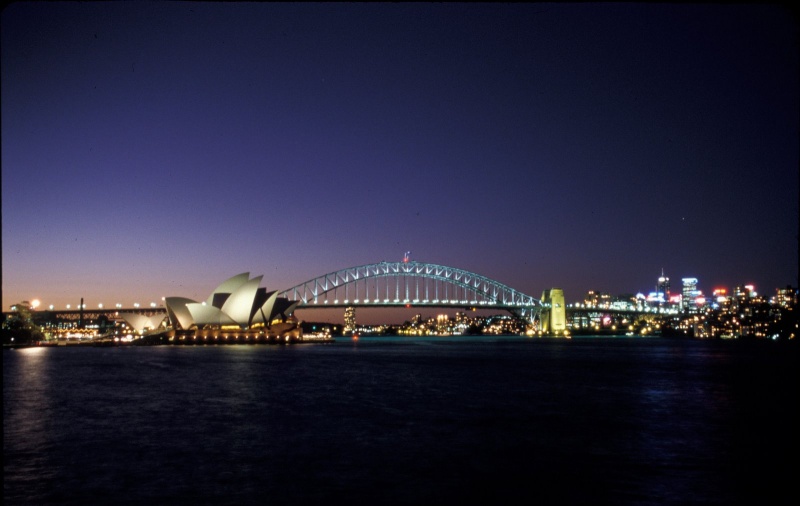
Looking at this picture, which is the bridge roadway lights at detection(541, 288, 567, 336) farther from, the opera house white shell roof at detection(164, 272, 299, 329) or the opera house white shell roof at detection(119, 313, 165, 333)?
the opera house white shell roof at detection(119, 313, 165, 333)

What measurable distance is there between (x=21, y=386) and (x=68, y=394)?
15.2 ft

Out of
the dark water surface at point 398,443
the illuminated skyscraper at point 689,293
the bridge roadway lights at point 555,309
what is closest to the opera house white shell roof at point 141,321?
the bridge roadway lights at point 555,309

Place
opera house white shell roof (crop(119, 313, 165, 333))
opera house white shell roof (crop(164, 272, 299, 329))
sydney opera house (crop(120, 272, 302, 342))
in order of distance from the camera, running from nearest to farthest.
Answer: opera house white shell roof (crop(164, 272, 299, 329))
sydney opera house (crop(120, 272, 302, 342))
opera house white shell roof (crop(119, 313, 165, 333))

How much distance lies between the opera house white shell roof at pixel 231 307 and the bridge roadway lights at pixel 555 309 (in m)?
44.6

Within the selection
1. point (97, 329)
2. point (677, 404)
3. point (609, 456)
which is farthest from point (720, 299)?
point (609, 456)

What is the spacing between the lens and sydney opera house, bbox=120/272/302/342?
74875mm

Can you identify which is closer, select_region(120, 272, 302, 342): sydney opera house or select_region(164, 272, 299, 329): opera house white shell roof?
select_region(164, 272, 299, 329): opera house white shell roof

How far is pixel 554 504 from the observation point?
9250 mm

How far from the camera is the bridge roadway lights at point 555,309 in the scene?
349ft

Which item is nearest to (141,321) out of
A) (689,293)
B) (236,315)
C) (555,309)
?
(236,315)

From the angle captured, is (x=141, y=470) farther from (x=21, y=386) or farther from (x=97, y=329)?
(x=97, y=329)

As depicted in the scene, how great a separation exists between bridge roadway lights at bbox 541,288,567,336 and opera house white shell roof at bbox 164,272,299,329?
44552 mm

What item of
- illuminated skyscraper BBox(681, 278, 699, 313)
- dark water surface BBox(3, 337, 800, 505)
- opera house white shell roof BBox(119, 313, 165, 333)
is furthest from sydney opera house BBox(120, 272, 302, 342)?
illuminated skyscraper BBox(681, 278, 699, 313)

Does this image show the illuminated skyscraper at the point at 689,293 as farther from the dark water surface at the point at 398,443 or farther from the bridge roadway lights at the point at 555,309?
the dark water surface at the point at 398,443
